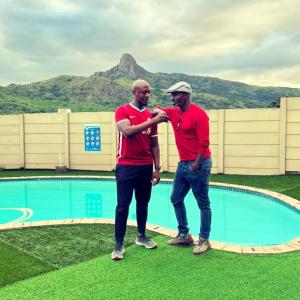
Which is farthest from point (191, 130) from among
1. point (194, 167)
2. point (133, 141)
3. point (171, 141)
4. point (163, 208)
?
point (171, 141)

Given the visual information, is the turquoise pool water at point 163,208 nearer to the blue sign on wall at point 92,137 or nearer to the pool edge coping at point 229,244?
the pool edge coping at point 229,244

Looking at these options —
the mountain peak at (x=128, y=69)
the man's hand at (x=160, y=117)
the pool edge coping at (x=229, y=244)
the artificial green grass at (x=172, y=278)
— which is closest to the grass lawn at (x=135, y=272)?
the artificial green grass at (x=172, y=278)

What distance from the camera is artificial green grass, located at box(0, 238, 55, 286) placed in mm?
3588

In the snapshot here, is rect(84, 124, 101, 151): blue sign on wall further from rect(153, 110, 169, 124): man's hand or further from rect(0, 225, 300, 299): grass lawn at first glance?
rect(153, 110, 169, 124): man's hand

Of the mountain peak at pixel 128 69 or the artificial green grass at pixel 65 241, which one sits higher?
the mountain peak at pixel 128 69

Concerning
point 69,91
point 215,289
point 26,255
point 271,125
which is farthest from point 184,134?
point 69,91

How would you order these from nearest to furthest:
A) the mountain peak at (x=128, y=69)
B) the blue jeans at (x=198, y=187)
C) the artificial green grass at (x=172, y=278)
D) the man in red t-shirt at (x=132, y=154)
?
the artificial green grass at (x=172, y=278) < the man in red t-shirt at (x=132, y=154) < the blue jeans at (x=198, y=187) < the mountain peak at (x=128, y=69)

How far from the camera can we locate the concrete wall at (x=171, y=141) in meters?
13.2

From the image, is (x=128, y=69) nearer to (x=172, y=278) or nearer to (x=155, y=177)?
(x=155, y=177)

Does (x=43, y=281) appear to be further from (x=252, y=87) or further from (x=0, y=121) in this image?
(x=252, y=87)

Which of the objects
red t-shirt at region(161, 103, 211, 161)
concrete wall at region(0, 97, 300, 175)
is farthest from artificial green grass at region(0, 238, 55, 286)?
concrete wall at region(0, 97, 300, 175)

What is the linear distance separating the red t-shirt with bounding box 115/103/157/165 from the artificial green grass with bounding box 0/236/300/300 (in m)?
1.16

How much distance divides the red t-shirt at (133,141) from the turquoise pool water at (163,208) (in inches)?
135

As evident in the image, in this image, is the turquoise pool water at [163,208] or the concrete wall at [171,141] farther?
the concrete wall at [171,141]
